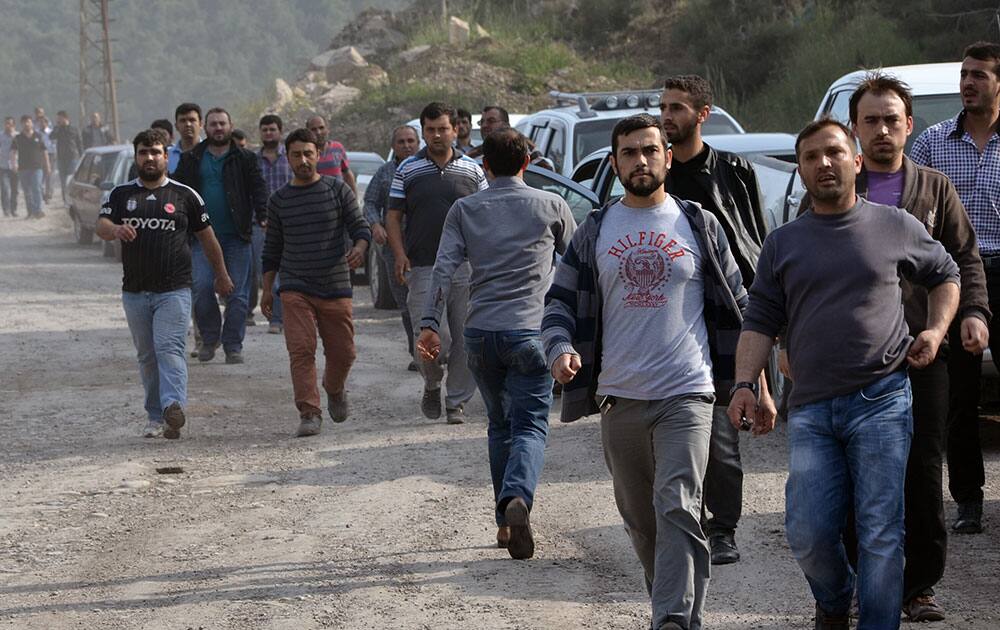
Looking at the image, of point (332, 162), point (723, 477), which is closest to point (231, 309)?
point (332, 162)

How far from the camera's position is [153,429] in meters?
11.1

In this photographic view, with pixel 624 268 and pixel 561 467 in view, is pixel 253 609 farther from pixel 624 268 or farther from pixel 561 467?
pixel 561 467

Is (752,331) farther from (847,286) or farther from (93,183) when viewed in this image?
(93,183)

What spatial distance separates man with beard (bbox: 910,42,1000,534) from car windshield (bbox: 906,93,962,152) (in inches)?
138

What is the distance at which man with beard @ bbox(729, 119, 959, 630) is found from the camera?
5453 millimetres

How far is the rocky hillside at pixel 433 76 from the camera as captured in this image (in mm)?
38094

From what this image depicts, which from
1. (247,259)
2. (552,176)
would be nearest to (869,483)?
(552,176)

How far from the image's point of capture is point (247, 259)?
14477mm

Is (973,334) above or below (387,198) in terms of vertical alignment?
above

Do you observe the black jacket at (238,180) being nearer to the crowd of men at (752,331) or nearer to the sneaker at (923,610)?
the crowd of men at (752,331)

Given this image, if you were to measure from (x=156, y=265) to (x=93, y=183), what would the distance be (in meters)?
18.4

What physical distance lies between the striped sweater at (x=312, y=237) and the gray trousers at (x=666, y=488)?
15.9 feet

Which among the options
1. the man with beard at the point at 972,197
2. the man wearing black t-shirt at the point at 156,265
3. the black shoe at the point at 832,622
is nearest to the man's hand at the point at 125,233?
the man wearing black t-shirt at the point at 156,265

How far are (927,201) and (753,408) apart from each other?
123 centimetres
